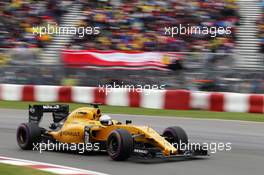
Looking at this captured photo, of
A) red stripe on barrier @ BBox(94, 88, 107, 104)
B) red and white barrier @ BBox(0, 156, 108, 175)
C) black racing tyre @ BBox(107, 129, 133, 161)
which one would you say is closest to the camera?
red and white barrier @ BBox(0, 156, 108, 175)

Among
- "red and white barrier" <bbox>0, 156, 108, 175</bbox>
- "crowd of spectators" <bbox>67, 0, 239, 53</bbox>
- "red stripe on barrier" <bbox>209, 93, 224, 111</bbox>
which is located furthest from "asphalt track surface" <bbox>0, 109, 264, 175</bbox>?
"crowd of spectators" <bbox>67, 0, 239, 53</bbox>

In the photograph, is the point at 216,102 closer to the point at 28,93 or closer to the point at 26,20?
the point at 28,93

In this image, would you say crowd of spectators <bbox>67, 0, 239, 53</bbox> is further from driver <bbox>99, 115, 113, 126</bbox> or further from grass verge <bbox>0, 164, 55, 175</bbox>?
grass verge <bbox>0, 164, 55, 175</bbox>

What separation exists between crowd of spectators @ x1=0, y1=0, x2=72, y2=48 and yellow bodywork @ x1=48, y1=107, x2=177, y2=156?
40.9 feet

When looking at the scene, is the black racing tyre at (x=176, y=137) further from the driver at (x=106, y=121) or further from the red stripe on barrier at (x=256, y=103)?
the red stripe on barrier at (x=256, y=103)

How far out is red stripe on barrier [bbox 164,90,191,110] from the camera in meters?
15.2

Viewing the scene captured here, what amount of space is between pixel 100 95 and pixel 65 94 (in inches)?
50.6

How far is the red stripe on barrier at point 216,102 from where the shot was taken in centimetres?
1486

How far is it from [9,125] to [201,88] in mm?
5183

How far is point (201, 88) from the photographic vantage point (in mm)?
15430

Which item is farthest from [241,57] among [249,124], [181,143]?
[181,143]

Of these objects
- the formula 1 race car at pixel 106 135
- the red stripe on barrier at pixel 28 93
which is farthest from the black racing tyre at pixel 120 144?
the red stripe on barrier at pixel 28 93

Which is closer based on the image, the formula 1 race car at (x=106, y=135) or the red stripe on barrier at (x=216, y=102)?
Result: the formula 1 race car at (x=106, y=135)

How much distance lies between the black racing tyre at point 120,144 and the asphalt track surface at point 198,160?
93mm
